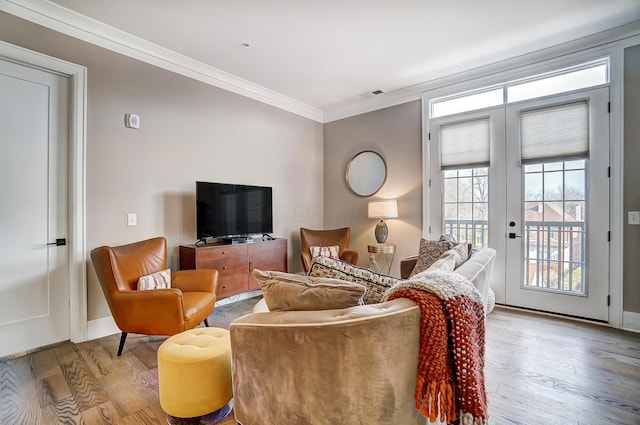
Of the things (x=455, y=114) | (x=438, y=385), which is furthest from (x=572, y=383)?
(x=455, y=114)

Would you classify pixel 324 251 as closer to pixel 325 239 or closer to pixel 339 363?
pixel 325 239

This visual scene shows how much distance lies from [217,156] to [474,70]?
3.25m

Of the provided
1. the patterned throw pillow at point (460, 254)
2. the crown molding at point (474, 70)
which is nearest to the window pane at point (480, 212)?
the patterned throw pillow at point (460, 254)

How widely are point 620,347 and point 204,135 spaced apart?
175 inches

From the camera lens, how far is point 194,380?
5.13 ft

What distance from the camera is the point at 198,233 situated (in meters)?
3.22

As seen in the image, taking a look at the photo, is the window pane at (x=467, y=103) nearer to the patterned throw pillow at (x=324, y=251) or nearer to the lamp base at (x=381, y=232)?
the lamp base at (x=381, y=232)

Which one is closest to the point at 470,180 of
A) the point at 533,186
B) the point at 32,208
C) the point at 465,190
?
the point at 465,190

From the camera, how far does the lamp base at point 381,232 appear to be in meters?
4.11

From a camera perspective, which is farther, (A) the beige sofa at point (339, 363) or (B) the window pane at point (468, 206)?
(B) the window pane at point (468, 206)

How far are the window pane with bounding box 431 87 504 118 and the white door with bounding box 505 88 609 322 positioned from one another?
281mm

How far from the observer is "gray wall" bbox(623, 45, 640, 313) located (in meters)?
2.73

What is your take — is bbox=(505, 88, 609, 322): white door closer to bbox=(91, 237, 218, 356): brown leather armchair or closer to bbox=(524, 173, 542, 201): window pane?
bbox=(524, 173, 542, 201): window pane

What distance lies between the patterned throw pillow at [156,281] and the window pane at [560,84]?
409cm
